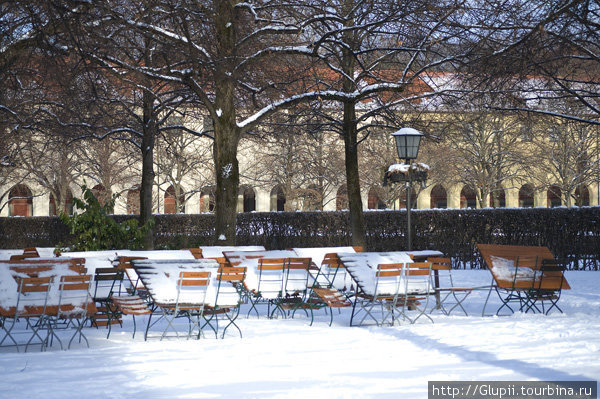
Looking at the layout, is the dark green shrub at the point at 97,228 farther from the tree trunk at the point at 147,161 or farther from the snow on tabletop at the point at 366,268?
the snow on tabletop at the point at 366,268

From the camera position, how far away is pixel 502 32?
17.1 m

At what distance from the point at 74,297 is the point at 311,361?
2.89 metres

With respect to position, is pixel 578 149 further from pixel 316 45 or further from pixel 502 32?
pixel 316 45

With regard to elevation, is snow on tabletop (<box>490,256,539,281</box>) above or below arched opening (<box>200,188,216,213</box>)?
below

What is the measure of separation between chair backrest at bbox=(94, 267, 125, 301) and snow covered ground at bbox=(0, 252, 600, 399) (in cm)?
53

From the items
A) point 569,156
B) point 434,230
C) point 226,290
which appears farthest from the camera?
point 569,156

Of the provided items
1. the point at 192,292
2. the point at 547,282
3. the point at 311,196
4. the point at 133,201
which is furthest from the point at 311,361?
the point at 133,201

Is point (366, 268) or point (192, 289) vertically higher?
point (366, 268)

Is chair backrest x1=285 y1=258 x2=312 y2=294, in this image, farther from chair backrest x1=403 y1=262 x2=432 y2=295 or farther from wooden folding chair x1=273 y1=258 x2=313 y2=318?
chair backrest x1=403 y1=262 x2=432 y2=295

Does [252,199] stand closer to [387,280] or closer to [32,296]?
[387,280]

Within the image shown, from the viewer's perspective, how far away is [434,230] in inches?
925

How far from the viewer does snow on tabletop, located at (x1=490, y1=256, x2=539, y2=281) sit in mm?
11859

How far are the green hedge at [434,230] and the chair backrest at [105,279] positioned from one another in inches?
396

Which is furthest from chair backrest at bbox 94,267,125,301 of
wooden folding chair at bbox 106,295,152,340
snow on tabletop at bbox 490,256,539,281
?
snow on tabletop at bbox 490,256,539,281
